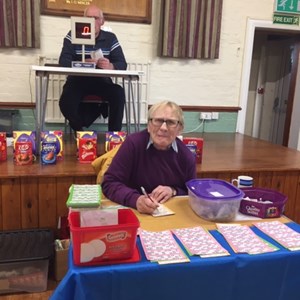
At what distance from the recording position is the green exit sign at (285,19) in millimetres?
4344

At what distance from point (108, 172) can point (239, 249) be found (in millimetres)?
735

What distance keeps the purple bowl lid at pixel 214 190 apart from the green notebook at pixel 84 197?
Answer: 36 cm

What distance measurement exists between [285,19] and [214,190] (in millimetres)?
3796

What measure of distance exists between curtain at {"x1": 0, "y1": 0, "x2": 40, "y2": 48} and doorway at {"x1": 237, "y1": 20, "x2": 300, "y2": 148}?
9.31ft

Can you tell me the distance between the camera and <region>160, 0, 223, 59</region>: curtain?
396 cm

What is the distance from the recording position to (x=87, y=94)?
3.18m

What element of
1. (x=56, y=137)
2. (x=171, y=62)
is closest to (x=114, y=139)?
(x=56, y=137)

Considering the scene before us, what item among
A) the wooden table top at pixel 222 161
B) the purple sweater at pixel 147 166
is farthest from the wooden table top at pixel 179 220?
the wooden table top at pixel 222 161

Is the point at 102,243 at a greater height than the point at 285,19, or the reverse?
the point at 285,19

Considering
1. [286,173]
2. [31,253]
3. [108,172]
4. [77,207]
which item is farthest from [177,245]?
[286,173]

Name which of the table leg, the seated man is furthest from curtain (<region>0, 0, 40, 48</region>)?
the table leg

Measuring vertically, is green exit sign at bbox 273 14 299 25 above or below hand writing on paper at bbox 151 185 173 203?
above

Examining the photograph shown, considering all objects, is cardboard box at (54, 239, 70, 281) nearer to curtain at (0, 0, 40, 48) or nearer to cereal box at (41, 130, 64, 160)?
cereal box at (41, 130, 64, 160)

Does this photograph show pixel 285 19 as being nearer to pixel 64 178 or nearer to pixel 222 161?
pixel 222 161
